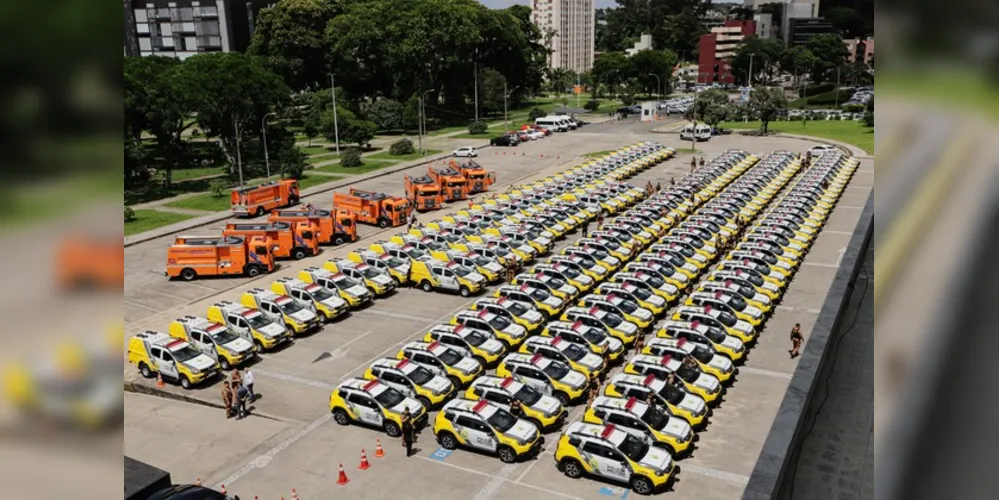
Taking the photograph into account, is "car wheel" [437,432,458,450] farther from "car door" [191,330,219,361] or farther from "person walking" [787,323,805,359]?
"person walking" [787,323,805,359]

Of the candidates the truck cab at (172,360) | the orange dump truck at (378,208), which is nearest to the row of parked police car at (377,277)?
the truck cab at (172,360)

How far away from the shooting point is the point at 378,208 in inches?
2040

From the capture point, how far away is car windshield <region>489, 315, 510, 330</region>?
30.5 metres

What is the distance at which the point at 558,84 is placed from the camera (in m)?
176

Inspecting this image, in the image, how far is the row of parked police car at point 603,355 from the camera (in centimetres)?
2266

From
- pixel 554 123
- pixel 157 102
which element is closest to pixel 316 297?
pixel 157 102

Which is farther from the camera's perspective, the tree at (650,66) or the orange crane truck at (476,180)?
the tree at (650,66)

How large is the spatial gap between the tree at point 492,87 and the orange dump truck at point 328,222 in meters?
73.8

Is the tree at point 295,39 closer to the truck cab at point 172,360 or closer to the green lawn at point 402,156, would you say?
the green lawn at point 402,156

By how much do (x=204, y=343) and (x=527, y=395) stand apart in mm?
13274

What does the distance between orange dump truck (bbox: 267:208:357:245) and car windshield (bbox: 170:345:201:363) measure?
17.8 meters

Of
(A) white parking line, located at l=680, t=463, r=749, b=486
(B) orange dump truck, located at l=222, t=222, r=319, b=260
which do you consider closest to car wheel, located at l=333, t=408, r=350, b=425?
(A) white parking line, located at l=680, t=463, r=749, b=486

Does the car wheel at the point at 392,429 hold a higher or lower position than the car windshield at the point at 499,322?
lower

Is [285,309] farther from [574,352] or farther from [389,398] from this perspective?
[574,352]
